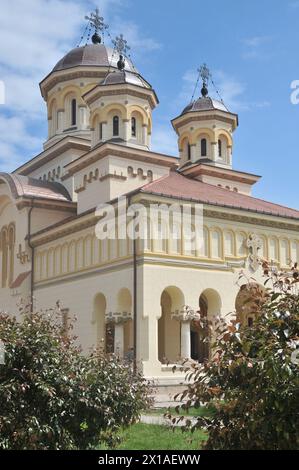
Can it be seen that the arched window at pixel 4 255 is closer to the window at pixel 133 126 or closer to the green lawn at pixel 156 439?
the window at pixel 133 126

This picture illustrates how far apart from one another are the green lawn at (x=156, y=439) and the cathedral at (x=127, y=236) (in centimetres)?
411

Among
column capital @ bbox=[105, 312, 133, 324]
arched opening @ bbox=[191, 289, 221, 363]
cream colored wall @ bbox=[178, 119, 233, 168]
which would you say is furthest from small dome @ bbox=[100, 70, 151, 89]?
column capital @ bbox=[105, 312, 133, 324]

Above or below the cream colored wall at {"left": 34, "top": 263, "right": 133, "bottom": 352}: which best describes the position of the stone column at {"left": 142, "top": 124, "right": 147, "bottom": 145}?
above

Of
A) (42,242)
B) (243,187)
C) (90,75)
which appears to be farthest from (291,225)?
(90,75)

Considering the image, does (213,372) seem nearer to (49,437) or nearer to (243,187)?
(49,437)

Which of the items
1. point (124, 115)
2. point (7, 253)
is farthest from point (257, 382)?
point (7, 253)

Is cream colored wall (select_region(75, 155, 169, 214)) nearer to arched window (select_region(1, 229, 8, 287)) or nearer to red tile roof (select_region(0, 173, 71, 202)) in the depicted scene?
red tile roof (select_region(0, 173, 71, 202))

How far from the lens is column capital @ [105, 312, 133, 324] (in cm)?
2181

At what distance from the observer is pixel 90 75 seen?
113 feet

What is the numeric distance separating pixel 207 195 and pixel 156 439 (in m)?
14.1

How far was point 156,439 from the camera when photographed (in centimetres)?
1133

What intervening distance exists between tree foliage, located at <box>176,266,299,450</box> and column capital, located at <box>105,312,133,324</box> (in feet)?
50.6

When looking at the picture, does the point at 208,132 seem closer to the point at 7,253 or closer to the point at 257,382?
the point at 7,253
